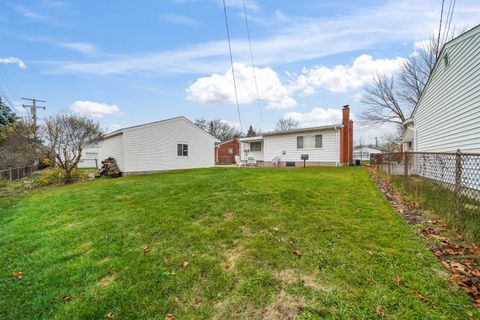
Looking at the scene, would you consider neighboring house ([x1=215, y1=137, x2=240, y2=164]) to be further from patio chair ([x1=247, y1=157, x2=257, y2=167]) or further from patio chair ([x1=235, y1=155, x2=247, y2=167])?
patio chair ([x1=247, y1=157, x2=257, y2=167])

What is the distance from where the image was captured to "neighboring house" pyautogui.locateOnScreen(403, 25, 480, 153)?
6430 millimetres

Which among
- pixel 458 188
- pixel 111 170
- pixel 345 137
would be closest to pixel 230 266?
pixel 458 188

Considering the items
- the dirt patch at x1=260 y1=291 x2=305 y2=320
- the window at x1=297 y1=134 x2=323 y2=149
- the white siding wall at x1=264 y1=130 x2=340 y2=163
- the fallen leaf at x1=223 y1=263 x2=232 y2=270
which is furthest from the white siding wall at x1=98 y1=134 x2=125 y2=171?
the dirt patch at x1=260 y1=291 x2=305 y2=320

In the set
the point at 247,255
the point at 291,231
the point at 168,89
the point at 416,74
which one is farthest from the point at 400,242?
the point at 416,74

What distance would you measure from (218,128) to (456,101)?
47.8 metres

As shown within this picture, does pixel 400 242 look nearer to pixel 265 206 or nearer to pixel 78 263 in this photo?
pixel 265 206

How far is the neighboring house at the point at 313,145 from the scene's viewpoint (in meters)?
17.0

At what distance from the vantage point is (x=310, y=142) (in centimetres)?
1847

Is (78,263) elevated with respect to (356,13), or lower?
lower

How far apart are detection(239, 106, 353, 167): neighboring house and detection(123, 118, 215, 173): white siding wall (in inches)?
219

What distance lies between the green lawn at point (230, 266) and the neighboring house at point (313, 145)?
12719 mm

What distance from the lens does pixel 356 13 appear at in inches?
372

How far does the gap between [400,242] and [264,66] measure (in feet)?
49.1

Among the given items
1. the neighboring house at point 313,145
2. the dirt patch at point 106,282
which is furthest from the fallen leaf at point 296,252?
the neighboring house at point 313,145
